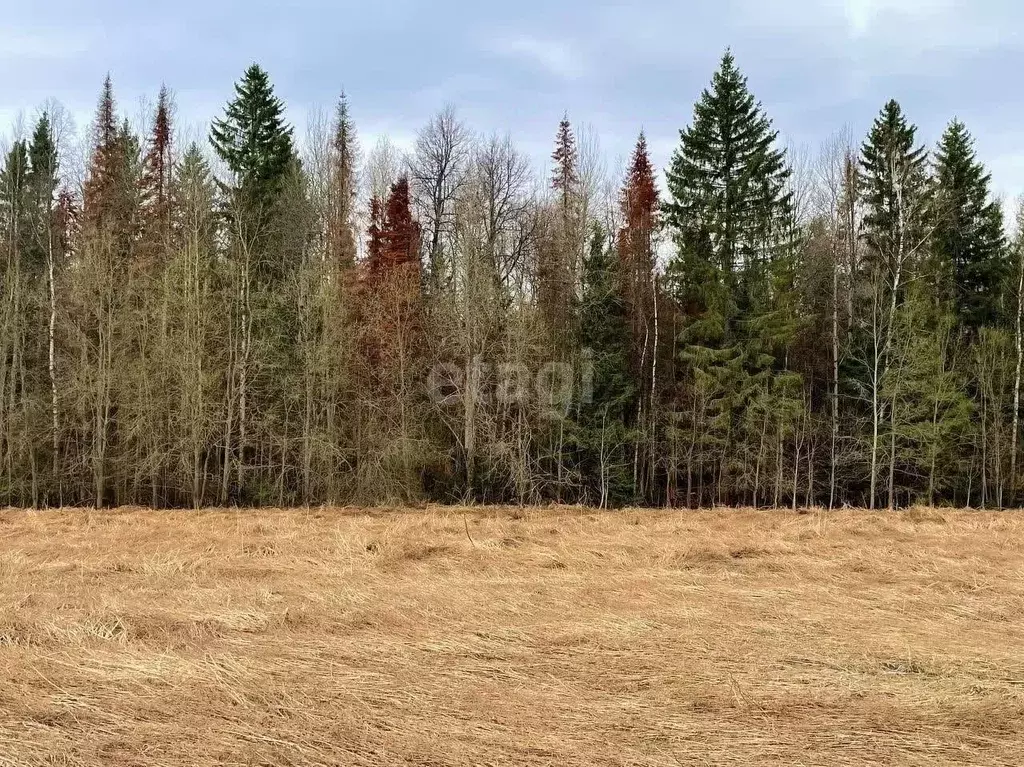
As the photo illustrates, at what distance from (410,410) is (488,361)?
3099 millimetres

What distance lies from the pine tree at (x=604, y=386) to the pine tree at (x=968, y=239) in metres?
12.4

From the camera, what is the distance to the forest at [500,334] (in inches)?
903

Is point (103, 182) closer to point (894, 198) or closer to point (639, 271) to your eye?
point (639, 271)

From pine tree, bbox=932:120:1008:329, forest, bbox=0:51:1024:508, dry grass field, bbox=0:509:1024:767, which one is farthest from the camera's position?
pine tree, bbox=932:120:1008:329

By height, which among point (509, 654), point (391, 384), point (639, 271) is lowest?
point (509, 654)

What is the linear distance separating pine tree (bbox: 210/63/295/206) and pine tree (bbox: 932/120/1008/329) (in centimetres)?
2509

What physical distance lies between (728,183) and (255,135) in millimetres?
18127

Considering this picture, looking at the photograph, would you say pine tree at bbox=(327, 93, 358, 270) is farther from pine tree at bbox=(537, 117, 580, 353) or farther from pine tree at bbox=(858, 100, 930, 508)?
pine tree at bbox=(858, 100, 930, 508)

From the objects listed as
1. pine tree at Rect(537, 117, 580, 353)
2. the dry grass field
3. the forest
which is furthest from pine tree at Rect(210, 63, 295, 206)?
the dry grass field

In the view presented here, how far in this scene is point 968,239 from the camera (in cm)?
2802

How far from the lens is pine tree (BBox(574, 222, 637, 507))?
25438 millimetres

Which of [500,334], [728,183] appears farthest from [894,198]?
[500,334]

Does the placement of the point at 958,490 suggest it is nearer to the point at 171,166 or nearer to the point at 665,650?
the point at 665,650

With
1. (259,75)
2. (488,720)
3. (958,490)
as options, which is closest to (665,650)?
(488,720)
